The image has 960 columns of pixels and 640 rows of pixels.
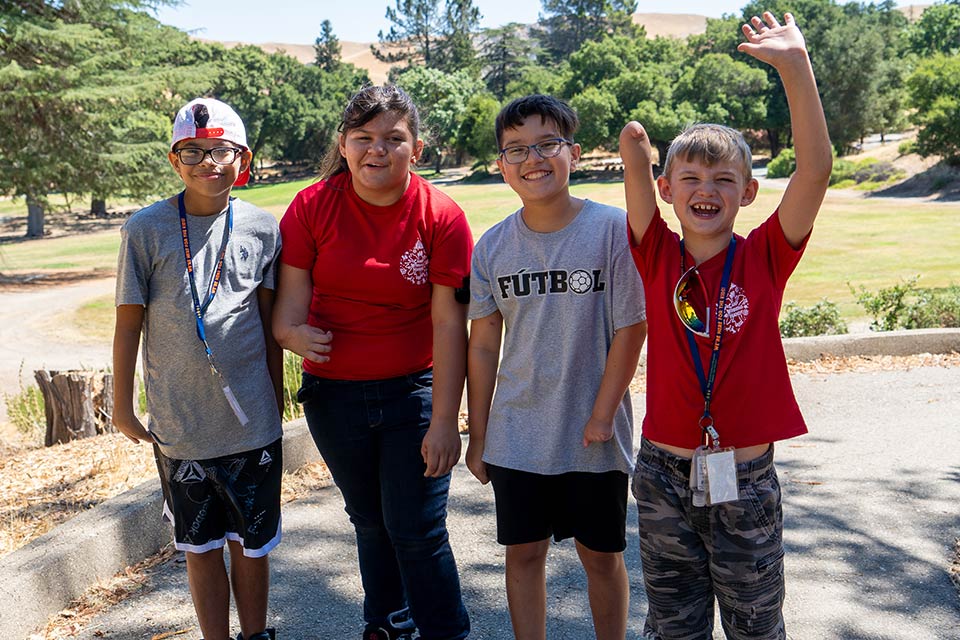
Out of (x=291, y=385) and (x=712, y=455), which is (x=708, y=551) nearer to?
(x=712, y=455)

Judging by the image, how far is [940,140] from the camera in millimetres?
32875

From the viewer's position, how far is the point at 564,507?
281 cm

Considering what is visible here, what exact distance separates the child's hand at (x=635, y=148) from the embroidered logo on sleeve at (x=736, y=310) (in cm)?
44

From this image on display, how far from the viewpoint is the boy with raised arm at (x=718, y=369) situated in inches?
94.4

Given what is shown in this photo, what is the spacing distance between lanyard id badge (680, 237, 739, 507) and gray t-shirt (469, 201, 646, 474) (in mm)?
285

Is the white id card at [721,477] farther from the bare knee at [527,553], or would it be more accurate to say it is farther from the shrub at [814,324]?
the shrub at [814,324]

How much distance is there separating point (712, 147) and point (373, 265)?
1.11m

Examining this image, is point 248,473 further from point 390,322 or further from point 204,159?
point 204,159

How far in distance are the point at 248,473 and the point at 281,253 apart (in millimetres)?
747

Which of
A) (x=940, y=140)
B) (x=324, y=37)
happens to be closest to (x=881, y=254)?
(x=940, y=140)

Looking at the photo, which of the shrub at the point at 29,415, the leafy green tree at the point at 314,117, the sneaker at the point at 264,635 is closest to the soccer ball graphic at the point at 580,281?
the sneaker at the point at 264,635

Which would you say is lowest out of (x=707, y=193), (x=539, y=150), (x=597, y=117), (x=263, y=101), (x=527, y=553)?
(x=527, y=553)

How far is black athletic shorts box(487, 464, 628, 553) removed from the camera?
272cm

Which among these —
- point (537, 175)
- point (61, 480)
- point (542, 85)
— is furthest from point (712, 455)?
point (542, 85)
